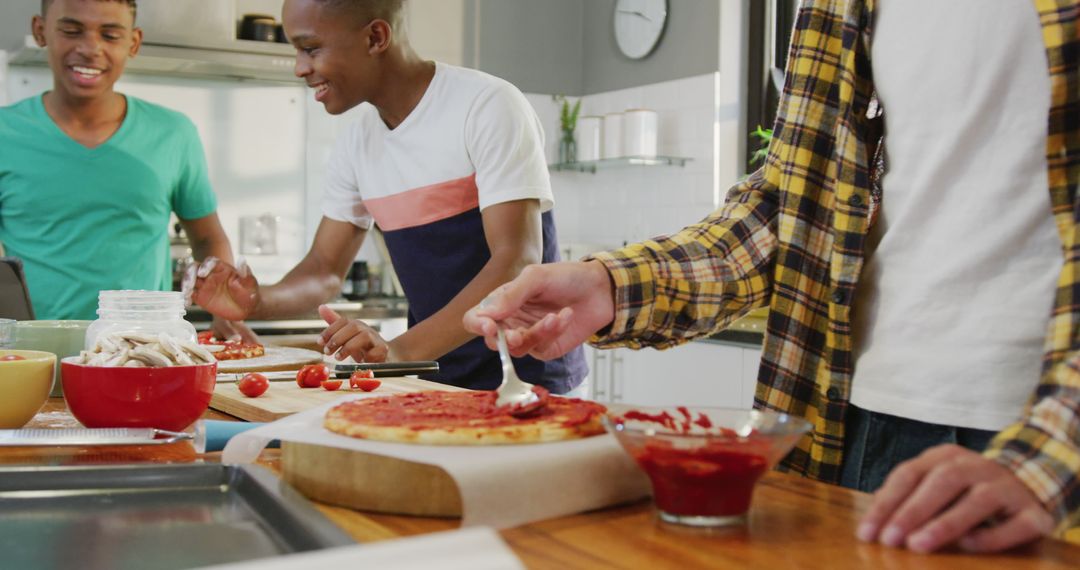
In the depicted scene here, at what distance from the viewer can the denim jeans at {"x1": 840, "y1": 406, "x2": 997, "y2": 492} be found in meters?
1.18

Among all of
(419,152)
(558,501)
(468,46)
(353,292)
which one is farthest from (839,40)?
(468,46)

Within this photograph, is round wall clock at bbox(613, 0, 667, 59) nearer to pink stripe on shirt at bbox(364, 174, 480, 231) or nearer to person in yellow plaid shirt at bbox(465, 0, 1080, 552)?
pink stripe on shirt at bbox(364, 174, 480, 231)

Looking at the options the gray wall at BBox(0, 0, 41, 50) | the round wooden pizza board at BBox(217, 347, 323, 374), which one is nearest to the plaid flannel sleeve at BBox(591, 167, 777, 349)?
the round wooden pizza board at BBox(217, 347, 323, 374)

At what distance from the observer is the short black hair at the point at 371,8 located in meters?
2.32

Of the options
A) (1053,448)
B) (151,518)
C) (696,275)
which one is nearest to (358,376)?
(696,275)

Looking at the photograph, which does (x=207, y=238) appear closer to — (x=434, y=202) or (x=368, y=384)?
(x=434, y=202)

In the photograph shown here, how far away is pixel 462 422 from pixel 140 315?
679 mm

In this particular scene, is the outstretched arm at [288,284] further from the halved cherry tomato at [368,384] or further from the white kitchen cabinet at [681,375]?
the white kitchen cabinet at [681,375]

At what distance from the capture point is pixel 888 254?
126 centimetres

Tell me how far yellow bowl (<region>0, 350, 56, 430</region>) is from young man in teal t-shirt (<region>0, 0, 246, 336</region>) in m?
1.75

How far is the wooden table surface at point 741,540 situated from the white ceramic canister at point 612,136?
12.6 ft

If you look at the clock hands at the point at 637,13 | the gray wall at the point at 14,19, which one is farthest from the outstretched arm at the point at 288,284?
the clock hands at the point at 637,13

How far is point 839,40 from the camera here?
1.34 m

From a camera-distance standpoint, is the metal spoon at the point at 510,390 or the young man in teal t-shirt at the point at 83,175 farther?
the young man in teal t-shirt at the point at 83,175
